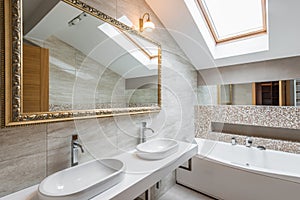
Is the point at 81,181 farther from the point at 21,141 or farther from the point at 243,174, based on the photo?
the point at 243,174

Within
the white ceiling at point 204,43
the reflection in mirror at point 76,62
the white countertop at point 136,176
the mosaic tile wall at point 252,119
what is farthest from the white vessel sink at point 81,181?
the mosaic tile wall at point 252,119

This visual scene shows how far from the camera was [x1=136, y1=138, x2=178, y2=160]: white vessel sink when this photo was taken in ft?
5.65

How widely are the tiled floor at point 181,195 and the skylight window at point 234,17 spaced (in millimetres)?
2381

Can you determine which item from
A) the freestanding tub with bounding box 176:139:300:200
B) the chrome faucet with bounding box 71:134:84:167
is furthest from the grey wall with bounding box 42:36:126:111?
the freestanding tub with bounding box 176:139:300:200

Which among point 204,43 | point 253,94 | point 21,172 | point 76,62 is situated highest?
point 204,43

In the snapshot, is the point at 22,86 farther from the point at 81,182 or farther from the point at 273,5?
the point at 273,5

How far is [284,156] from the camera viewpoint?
8.05ft

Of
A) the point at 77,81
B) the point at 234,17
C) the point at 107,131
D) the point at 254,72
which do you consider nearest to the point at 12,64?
the point at 77,81

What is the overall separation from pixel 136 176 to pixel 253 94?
2.36m

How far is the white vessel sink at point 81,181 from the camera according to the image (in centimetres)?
98

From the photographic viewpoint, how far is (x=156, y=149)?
2.19m

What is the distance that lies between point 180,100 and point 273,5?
1670 millimetres

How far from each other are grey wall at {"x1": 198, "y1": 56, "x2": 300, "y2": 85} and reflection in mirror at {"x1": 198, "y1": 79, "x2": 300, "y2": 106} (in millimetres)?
79

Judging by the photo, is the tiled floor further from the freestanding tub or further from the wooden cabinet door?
the wooden cabinet door
